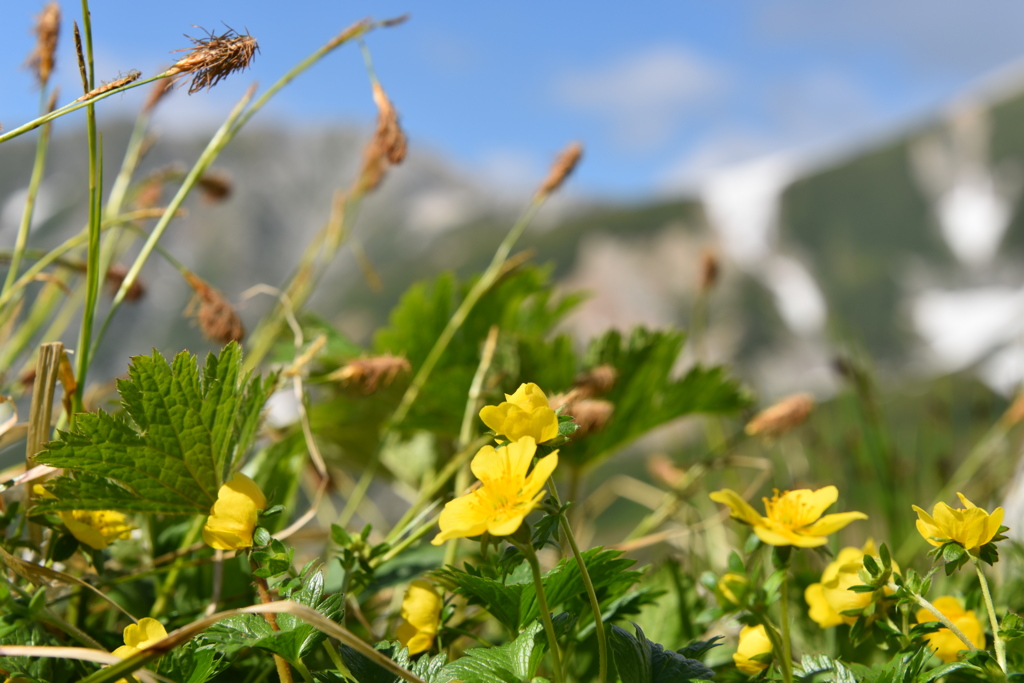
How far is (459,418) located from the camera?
1059 mm

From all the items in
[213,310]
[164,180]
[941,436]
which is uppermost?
[164,180]

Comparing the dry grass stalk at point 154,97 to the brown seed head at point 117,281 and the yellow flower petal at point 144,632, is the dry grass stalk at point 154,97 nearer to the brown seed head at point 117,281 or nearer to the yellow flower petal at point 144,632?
the brown seed head at point 117,281

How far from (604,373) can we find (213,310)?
0.43m

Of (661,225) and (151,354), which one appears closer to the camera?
(151,354)

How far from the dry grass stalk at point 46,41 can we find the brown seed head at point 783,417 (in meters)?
0.91

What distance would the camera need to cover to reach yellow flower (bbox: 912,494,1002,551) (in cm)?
51

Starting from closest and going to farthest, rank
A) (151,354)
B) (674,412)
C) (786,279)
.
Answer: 1. (151,354)
2. (674,412)
3. (786,279)

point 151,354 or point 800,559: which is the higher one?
point 151,354

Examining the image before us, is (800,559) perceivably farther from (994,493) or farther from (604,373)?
(994,493)

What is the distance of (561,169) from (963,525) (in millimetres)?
626

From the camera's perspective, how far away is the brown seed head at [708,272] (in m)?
1.38

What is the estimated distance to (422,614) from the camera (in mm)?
600

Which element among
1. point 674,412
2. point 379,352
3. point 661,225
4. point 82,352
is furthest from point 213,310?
point 661,225

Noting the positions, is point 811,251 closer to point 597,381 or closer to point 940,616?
point 597,381
